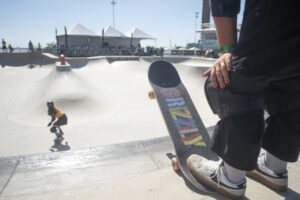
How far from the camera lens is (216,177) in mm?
1390

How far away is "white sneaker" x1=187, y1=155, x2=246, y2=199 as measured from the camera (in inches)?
50.2

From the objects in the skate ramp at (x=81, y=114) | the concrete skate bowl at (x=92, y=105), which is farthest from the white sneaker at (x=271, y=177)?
the concrete skate bowl at (x=92, y=105)

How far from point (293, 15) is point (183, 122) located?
1.49m

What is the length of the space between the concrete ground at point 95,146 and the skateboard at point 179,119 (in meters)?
0.13

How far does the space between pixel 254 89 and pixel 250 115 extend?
153mm

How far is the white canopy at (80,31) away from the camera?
94.2ft

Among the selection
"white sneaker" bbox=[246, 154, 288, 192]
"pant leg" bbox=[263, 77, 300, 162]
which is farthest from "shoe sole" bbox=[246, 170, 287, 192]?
"pant leg" bbox=[263, 77, 300, 162]

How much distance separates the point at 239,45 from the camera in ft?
3.34

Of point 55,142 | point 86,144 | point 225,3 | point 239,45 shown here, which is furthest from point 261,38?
point 55,142

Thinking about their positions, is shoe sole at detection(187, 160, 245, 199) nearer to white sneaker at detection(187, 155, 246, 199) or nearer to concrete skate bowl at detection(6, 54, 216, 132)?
white sneaker at detection(187, 155, 246, 199)

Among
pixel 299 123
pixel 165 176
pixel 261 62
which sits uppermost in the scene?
pixel 261 62

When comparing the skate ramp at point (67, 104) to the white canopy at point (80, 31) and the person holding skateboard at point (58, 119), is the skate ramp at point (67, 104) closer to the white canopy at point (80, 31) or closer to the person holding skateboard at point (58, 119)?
the person holding skateboard at point (58, 119)

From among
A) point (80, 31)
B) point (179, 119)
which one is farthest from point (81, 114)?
point (80, 31)

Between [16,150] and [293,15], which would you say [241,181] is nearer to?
[293,15]
